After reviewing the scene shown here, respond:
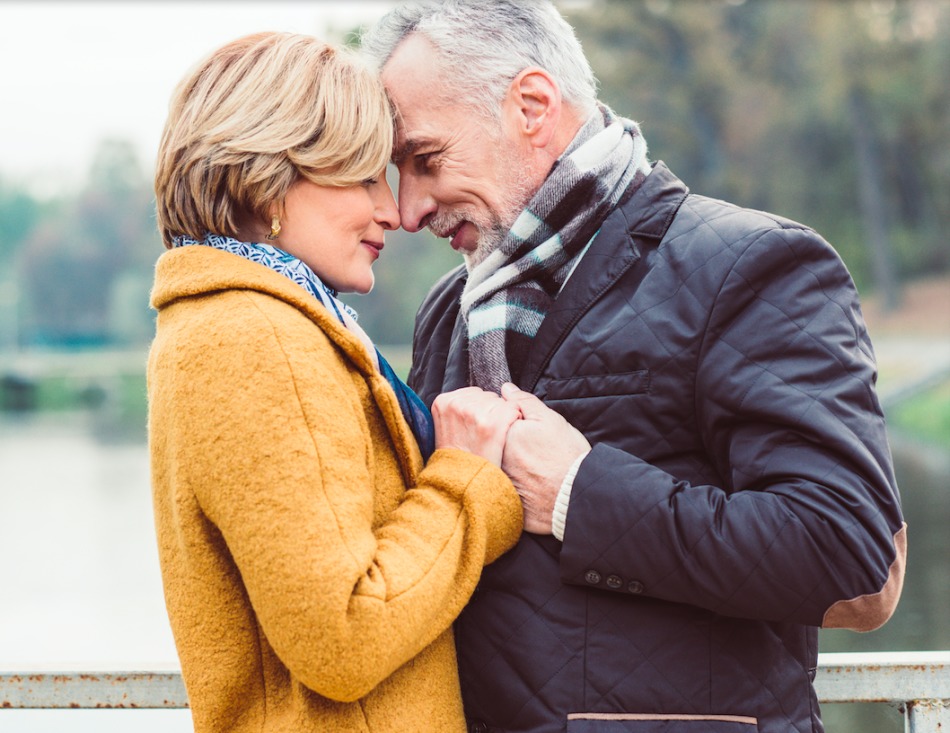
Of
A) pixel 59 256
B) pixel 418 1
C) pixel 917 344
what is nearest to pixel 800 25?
pixel 917 344

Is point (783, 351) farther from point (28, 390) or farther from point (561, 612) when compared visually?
point (28, 390)

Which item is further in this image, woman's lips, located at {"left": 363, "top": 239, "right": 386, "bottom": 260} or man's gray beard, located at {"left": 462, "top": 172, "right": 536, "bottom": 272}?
man's gray beard, located at {"left": 462, "top": 172, "right": 536, "bottom": 272}

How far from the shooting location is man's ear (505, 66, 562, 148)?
2.06m

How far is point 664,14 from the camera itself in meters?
31.7

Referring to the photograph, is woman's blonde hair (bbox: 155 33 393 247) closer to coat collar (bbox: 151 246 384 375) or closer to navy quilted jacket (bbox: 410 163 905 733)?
coat collar (bbox: 151 246 384 375)

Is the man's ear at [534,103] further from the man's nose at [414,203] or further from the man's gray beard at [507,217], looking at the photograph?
the man's nose at [414,203]

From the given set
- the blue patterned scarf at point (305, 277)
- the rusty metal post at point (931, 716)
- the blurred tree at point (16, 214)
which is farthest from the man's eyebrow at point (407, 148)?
the blurred tree at point (16, 214)

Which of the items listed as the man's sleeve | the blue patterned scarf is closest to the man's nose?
the blue patterned scarf

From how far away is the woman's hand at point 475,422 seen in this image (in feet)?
5.83

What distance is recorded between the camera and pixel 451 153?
2102 millimetres

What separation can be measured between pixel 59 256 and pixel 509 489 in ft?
222

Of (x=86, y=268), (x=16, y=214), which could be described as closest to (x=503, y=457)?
(x=86, y=268)

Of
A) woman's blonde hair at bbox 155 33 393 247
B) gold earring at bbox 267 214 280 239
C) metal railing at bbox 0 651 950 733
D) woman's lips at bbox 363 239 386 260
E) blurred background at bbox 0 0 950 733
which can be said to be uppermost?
woman's blonde hair at bbox 155 33 393 247

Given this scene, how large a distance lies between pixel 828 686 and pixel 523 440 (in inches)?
26.5
